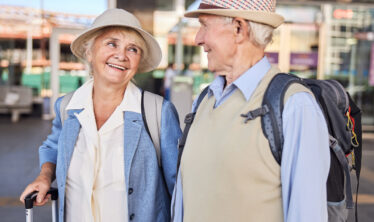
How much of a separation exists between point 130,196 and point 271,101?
2.82ft

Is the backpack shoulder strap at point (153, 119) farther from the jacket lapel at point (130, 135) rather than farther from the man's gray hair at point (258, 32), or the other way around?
the man's gray hair at point (258, 32)

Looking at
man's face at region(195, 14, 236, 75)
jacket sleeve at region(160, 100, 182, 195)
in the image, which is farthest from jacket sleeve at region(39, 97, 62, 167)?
man's face at region(195, 14, 236, 75)

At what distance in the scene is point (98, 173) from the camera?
5.70 feet

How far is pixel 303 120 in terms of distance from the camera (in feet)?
3.67

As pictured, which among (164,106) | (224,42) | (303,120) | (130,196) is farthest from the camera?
(164,106)

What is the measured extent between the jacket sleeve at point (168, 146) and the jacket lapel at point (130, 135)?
4.8 inches

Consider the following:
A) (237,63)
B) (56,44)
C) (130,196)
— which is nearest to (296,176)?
(237,63)

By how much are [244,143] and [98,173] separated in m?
0.83

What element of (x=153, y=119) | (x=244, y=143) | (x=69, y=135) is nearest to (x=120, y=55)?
(x=153, y=119)

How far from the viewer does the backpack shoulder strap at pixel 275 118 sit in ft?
3.81

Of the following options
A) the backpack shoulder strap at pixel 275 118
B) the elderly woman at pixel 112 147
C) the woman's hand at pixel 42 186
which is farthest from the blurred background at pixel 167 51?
the backpack shoulder strap at pixel 275 118

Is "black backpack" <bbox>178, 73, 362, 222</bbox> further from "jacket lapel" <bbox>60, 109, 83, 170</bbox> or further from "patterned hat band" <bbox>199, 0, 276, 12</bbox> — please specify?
"jacket lapel" <bbox>60, 109, 83, 170</bbox>

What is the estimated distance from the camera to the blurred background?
Answer: 10070mm

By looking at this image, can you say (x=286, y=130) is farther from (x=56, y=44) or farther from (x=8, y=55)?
(x=8, y=55)
